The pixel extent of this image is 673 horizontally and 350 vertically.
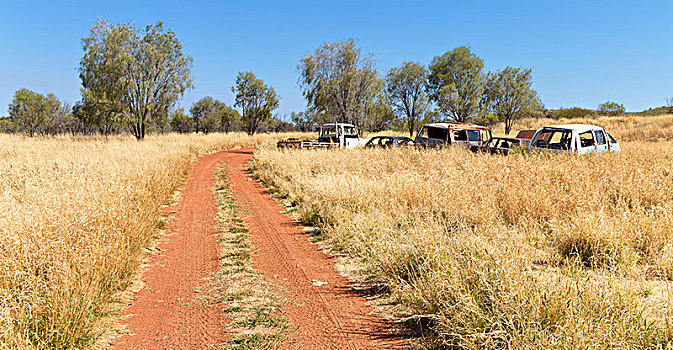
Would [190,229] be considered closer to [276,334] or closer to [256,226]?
[256,226]

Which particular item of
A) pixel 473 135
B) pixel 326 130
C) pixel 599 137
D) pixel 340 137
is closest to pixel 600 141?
pixel 599 137

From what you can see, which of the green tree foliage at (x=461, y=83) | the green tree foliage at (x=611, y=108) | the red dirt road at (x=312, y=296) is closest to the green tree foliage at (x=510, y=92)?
the green tree foliage at (x=461, y=83)

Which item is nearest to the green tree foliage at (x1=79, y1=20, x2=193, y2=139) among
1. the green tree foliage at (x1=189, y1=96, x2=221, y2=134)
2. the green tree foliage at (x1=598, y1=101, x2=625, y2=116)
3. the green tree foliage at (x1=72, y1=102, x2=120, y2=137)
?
the green tree foliage at (x1=72, y1=102, x2=120, y2=137)

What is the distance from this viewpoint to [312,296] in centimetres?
437

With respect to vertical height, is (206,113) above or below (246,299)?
above

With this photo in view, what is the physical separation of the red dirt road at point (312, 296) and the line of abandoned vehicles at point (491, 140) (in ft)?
30.0

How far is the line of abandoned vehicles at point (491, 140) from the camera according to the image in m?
12.4

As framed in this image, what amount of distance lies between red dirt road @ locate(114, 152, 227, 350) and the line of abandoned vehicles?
10.2 m

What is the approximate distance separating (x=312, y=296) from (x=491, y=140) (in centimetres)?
1230

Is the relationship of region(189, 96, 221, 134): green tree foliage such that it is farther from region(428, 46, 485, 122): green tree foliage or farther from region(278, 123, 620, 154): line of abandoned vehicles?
region(278, 123, 620, 154): line of abandoned vehicles

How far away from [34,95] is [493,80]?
54873mm

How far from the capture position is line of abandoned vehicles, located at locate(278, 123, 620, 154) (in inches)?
489

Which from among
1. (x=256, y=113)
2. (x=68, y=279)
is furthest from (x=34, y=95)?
(x=68, y=279)

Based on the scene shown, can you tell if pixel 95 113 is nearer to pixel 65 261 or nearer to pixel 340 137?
pixel 340 137
